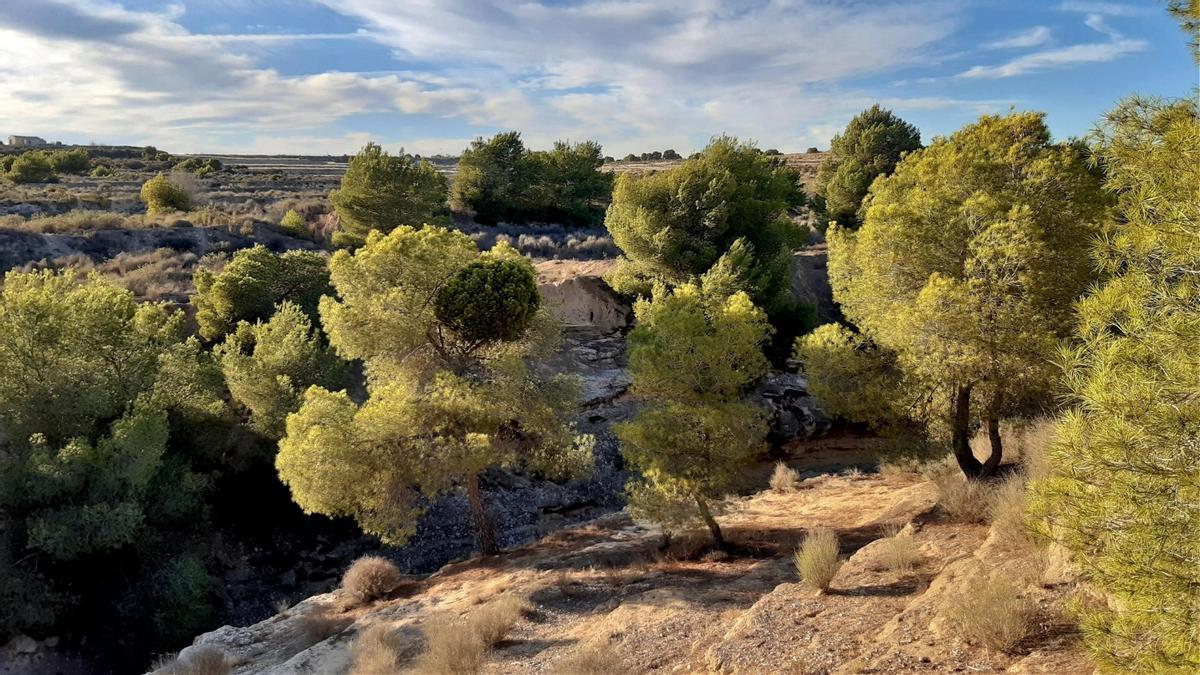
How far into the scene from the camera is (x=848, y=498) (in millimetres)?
15555

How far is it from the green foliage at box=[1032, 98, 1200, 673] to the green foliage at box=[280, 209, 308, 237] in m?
37.3

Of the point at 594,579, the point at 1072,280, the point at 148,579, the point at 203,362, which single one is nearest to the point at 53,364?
the point at 203,362

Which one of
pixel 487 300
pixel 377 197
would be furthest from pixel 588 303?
pixel 487 300

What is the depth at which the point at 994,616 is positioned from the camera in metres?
6.48

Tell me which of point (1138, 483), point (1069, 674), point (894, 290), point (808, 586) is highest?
point (894, 290)

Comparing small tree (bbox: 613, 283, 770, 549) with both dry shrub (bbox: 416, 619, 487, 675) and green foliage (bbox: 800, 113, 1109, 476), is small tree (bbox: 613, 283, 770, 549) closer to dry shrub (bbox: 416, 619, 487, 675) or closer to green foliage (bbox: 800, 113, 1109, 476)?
green foliage (bbox: 800, 113, 1109, 476)

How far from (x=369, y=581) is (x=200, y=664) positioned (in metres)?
3.26

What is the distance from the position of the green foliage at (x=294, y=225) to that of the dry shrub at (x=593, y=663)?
33431mm

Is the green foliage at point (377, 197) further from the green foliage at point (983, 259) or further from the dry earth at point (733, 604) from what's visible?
the green foliage at point (983, 259)

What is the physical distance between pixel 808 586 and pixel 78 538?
43.5ft

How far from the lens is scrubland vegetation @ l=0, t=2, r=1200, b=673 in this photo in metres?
4.70

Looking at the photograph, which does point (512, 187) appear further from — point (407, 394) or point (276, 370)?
point (407, 394)

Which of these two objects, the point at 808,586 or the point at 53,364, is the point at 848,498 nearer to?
the point at 808,586

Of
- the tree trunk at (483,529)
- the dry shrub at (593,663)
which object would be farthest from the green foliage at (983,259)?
the tree trunk at (483,529)
